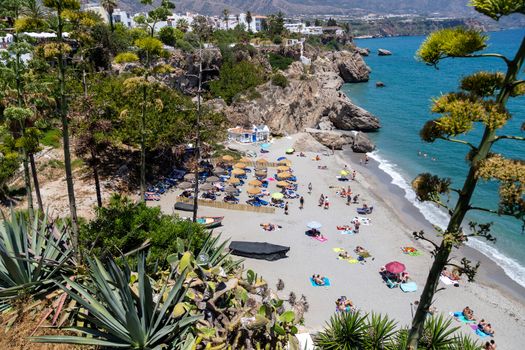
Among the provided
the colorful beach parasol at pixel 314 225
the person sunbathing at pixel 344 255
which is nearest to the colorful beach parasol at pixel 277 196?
the colorful beach parasol at pixel 314 225

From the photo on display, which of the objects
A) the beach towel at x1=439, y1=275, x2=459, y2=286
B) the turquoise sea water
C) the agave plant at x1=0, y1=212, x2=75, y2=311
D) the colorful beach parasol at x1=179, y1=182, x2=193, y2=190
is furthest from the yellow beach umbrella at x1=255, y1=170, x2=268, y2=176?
the agave plant at x1=0, y1=212, x2=75, y2=311

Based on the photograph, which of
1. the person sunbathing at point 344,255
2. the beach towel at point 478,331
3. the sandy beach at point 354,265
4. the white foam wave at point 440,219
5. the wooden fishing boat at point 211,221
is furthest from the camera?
the wooden fishing boat at point 211,221

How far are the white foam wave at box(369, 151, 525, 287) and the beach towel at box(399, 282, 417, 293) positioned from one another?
25.2ft

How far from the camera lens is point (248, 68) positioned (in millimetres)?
56969

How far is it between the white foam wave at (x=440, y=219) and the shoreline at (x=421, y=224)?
1.10ft

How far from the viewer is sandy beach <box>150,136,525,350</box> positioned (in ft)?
59.2

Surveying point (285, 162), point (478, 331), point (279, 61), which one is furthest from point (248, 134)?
point (279, 61)

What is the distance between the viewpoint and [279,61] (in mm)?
72250

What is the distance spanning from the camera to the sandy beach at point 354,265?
1803 cm

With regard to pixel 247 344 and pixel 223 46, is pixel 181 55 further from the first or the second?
pixel 247 344

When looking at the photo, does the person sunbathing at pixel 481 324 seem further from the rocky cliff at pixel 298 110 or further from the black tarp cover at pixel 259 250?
the rocky cliff at pixel 298 110

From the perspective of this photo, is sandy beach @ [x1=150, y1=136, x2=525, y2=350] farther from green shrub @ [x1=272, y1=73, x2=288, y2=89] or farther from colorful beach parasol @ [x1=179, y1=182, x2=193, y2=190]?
green shrub @ [x1=272, y1=73, x2=288, y2=89]

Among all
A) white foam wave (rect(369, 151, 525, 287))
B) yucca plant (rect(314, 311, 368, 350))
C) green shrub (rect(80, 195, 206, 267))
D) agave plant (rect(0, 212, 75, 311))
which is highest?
agave plant (rect(0, 212, 75, 311))

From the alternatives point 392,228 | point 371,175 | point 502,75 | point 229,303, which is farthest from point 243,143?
point 502,75
